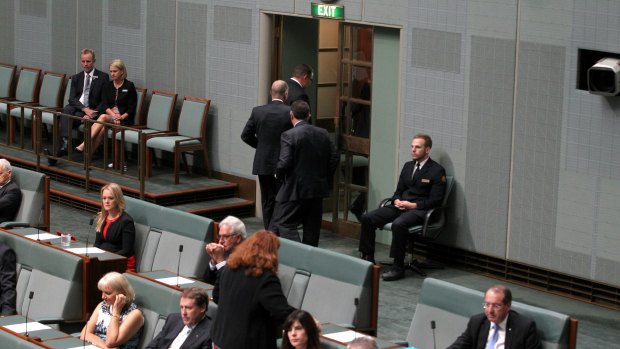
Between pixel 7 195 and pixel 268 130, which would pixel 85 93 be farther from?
pixel 268 130

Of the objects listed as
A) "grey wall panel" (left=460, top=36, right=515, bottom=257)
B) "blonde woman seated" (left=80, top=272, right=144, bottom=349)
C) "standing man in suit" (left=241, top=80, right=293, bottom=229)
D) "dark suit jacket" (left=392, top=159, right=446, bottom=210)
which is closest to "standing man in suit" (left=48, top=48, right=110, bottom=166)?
"standing man in suit" (left=241, top=80, right=293, bottom=229)

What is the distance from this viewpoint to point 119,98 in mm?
13914

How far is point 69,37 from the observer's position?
15.4m

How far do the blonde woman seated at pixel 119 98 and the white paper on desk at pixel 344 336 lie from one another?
7.03 meters

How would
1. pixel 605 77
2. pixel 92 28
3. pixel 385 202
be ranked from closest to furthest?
pixel 605 77 → pixel 385 202 → pixel 92 28

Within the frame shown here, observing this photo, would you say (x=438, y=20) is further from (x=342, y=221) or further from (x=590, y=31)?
(x=342, y=221)

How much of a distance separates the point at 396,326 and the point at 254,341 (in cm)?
256

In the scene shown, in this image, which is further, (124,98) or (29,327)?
(124,98)

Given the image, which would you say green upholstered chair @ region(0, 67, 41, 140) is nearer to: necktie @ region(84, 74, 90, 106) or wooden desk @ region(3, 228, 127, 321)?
necktie @ region(84, 74, 90, 106)

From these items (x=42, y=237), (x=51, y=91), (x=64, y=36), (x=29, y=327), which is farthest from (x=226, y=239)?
(x=64, y=36)

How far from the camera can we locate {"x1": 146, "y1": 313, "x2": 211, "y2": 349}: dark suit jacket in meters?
7.40

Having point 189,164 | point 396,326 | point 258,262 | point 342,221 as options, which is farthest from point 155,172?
point 258,262

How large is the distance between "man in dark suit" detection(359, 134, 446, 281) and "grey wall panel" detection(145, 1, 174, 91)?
3.97 meters

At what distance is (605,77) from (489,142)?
1.37 meters
